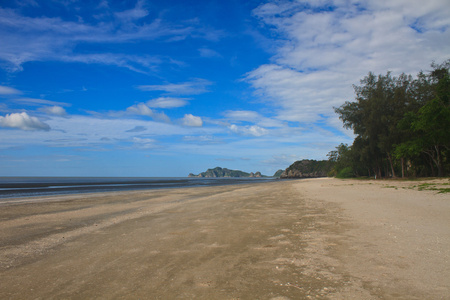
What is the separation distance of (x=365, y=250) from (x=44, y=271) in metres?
6.24

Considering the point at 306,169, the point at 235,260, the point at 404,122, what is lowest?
the point at 235,260

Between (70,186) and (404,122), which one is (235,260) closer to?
(404,122)

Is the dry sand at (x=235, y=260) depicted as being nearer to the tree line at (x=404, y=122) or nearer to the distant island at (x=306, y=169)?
the tree line at (x=404, y=122)

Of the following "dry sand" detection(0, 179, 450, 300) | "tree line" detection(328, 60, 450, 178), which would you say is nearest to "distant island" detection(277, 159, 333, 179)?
"tree line" detection(328, 60, 450, 178)

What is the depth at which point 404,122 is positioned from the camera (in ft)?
115

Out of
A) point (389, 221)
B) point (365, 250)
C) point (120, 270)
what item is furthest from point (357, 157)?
point (120, 270)

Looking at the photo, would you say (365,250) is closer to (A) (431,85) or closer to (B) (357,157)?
(A) (431,85)

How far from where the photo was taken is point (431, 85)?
3562cm

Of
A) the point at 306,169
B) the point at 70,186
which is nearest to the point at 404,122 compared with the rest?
the point at 70,186

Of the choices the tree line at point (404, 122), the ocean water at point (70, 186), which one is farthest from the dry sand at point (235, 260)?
the tree line at point (404, 122)

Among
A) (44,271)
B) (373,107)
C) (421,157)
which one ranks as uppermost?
(373,107)

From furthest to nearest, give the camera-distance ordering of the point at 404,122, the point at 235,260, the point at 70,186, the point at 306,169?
1. the point at 306,169
2. the point at 70,186
3. the point at 404,122
4. the point at 235,260

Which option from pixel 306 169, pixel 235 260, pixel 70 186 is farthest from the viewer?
pixel 306 169

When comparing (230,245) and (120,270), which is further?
(230,245)
